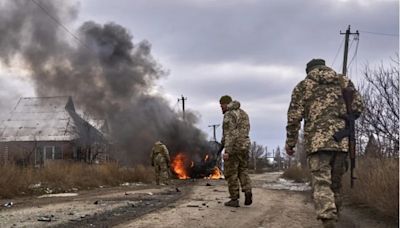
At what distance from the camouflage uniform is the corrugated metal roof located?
31468 millimetres

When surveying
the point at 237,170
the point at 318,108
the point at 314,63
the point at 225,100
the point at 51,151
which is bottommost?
the point at 237,170

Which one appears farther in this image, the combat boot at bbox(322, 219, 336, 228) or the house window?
the house window

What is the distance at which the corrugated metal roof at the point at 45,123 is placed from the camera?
136 ft

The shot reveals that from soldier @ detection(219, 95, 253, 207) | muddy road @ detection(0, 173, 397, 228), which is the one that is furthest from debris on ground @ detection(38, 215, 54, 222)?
soldier @ detection(219, 95, 253, 207)

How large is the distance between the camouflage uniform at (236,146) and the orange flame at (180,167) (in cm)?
1989

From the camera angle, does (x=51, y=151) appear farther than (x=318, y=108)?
Yes

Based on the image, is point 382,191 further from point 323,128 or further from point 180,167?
point 180,167

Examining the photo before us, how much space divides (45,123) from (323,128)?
41.5 m

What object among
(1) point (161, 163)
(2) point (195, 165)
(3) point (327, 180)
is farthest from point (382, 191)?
(2) point (195, 165)

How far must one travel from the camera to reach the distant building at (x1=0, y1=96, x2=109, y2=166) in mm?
39250

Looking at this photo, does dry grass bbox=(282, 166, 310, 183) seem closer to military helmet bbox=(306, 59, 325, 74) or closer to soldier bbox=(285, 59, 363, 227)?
military helmet bbox=(306, 59, 325, 74)

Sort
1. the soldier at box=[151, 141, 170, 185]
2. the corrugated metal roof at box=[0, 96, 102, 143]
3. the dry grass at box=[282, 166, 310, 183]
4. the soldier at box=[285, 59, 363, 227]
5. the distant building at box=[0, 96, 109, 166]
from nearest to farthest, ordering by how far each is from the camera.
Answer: the soldier at box=[285, 59, 363, 227] → the soldier at box=[151, 141, 170, 185] → the dry grass at box=[282, 166, 310, 183] → the distant building at box=[0, 96, 109, 166] → the corrugated metal roof at box=[0, 96, 102, 143]

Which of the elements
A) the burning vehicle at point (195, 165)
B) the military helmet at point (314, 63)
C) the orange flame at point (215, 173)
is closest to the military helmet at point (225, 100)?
the military helmet at point (314, 63)

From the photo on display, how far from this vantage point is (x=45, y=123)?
4466 centimetres
